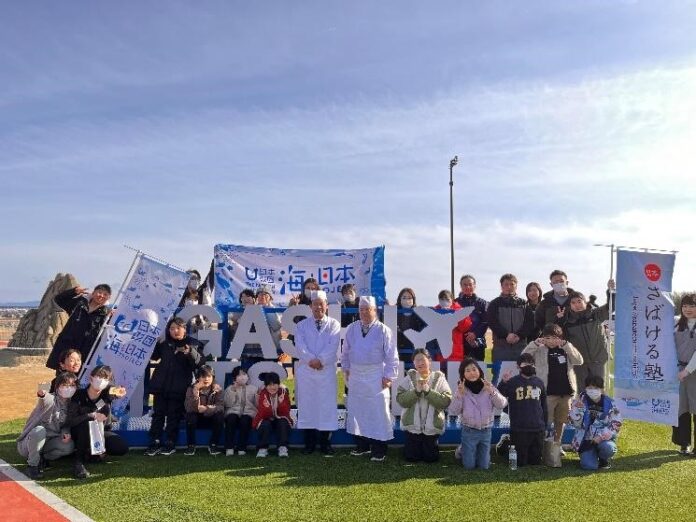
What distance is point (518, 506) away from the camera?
5195 millimetres

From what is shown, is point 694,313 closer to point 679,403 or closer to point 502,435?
point 679,403

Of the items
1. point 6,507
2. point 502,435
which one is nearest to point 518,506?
point 502,435

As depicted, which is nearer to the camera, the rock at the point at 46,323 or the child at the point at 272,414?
the child at the point at 272,414

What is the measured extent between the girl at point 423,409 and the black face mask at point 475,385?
25cm

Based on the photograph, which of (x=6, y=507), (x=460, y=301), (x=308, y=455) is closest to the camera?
(x=6, y=507)

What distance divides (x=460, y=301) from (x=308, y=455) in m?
3.08

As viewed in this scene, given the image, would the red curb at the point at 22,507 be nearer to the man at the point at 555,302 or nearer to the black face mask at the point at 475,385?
the black face mask at the point at 475,385

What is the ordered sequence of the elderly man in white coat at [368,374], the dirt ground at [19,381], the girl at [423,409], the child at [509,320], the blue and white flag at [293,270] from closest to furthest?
1. the girl at [423,409]
2. the elderly man in white coat at [368,374]
3. the child at [509,320]
4. the blue and white flag at [293,270]
5. the dirt ground at [19,381]

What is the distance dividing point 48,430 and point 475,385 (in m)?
4.59

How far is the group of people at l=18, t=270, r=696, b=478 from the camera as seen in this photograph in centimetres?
650

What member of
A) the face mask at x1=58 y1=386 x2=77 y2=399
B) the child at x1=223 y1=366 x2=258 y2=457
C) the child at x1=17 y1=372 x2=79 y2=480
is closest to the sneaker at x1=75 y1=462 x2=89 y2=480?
the child at x1=17 y1=372 x2=79 y2=480

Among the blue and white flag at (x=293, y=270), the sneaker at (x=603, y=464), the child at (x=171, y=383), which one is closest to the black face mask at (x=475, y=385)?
the sneaker at (x=603, y=464)

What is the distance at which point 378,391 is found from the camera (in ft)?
23.0

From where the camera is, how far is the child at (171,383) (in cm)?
693
